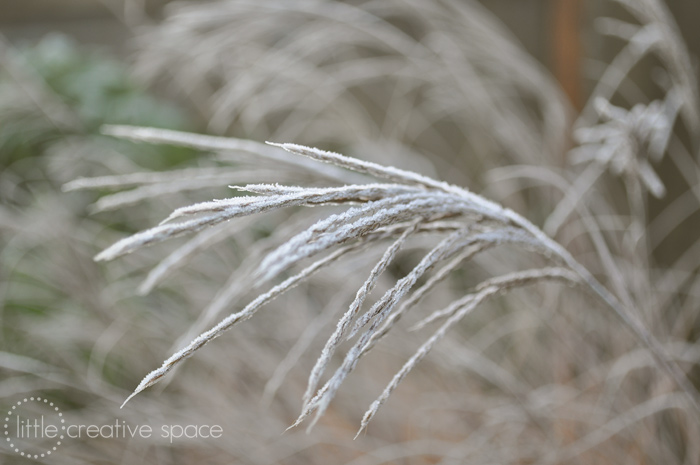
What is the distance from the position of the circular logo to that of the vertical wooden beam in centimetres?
121

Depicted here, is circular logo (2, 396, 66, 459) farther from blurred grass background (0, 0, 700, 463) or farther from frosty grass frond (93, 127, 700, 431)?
frosty grass frond (93, 127, 700, 431)

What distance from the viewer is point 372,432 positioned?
1.07 metres

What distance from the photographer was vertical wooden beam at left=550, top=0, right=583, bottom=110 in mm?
1559

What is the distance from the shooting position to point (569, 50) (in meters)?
1.65

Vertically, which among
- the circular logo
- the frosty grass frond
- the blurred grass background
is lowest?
the circular logo

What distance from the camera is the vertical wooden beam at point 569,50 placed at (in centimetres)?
156

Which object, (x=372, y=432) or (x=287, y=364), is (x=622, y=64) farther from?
(x=287, y=364)

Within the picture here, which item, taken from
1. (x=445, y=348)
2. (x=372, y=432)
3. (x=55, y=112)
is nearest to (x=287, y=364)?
(x=445, y=348)

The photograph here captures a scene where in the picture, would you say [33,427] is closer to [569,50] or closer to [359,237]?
[359,237]

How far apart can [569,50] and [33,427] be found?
1413 millimetres

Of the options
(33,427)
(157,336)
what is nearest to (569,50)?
(157,336)

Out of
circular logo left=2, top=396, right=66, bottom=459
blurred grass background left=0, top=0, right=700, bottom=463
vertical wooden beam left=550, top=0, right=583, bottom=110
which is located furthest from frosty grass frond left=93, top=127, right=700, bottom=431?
vertical wooden beam left=550, top=0, right=583, bottom=110

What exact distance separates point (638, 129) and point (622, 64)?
63cm

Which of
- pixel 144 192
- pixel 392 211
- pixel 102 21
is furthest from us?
pixel 102 21
